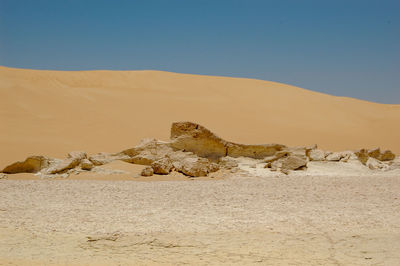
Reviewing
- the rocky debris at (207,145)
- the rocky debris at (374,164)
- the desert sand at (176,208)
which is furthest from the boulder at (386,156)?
the rocky debris at (207,145)

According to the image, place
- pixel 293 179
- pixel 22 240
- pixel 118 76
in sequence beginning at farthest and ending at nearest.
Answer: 1. pixel 118 76
2. pixel 293 179
3. pixel 22 240

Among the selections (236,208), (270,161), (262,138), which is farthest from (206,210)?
(262,138)

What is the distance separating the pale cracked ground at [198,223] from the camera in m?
4.73

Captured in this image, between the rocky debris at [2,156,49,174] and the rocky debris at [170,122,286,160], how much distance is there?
2.72 meters

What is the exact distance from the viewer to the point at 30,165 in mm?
9117

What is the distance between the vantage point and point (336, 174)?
9.48 metres

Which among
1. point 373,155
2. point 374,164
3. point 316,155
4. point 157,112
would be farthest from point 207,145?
point 157,112

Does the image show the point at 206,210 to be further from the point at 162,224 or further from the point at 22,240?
the point at 22,240

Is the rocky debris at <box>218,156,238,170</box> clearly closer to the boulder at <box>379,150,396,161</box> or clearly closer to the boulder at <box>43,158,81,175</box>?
the boulder at <box>43,158,81,175</box>

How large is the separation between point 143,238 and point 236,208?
5.45ft

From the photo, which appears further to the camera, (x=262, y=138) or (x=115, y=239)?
(x=262, y=138)

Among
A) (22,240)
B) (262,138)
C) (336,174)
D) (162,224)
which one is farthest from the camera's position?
(262,138)

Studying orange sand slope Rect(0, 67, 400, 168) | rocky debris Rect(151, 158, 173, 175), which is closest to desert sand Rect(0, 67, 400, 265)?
orange sand slope Rect(0, 67, 400, 168)

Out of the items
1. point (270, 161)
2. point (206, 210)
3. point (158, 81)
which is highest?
point (158, 81)
